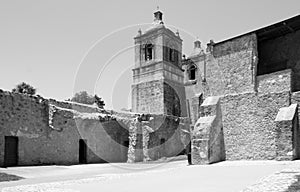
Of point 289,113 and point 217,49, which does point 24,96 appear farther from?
point 289,113

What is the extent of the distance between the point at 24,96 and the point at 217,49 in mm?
10462

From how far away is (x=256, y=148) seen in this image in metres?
14.2

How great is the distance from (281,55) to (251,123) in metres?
4.47

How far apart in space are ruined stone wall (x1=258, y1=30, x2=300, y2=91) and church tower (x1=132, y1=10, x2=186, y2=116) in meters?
19.1

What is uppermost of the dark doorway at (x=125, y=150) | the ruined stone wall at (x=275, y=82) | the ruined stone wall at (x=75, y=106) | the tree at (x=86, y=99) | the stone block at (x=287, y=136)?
the tree at (x=86, y=99)

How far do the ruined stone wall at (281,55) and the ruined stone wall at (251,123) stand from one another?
2.03m

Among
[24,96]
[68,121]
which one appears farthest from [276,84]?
[24,96]

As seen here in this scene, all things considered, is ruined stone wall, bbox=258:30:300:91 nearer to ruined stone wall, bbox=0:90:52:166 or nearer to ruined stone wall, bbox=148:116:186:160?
ruined stone wall, bbox=148:116:186:160

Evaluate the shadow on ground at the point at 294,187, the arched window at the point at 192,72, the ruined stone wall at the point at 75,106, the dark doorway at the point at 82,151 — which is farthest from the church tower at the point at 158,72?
the shadow on ground at the point at 294,187

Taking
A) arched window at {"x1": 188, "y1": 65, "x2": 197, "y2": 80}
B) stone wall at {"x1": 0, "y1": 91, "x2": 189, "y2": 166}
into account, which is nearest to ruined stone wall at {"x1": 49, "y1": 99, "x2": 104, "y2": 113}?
stone wall at {"x1": 0, "y1": 91, "x2": 189, "y2": 166}

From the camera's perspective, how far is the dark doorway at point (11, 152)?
14.5m

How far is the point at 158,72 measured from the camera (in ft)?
121

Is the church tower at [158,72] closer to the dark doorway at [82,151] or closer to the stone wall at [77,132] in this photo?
the stone wall at [77,132]

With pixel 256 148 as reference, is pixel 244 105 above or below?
above
